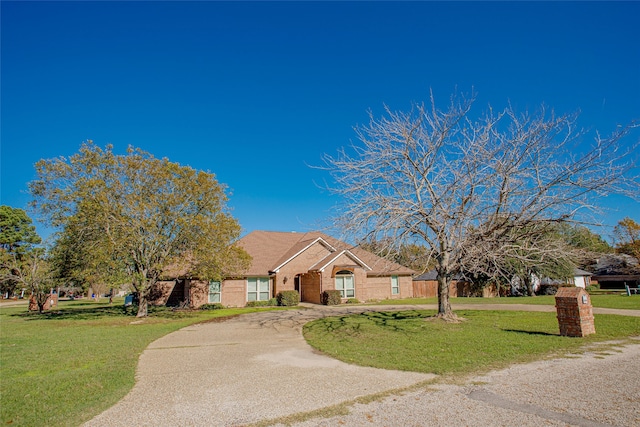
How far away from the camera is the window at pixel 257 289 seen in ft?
89.7

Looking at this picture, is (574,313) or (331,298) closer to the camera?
(574,313)

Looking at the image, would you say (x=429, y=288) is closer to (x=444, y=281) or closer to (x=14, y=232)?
(x=444, y=281)

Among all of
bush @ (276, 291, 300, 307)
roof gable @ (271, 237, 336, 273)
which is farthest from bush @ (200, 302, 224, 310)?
roof gable @ (271, 237, 336, 273)

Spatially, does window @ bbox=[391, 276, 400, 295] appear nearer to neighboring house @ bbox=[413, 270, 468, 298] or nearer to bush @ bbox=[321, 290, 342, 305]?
neighboring house @ bbox=[413, 270, 468, 298]

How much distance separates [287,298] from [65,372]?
61.7 feet

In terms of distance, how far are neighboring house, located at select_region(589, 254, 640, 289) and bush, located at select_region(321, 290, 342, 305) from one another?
32430 millimetres

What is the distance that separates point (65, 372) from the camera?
777 cm

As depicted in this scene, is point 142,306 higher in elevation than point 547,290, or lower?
higher

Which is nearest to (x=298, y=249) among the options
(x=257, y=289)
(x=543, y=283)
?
(x=257, y=289)

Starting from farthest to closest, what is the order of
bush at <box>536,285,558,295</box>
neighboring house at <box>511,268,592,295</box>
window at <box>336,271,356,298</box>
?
bush at <box>536,285,558,295</box>, neighboring house at <box>511,268,592,295</box>, window at <box>336,271,356,298</box>

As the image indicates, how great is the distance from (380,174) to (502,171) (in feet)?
12.7

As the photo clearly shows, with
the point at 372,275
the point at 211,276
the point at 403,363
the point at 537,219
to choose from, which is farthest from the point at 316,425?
the point at 372,275

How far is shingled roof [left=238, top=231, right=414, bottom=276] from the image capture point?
28.2 metres

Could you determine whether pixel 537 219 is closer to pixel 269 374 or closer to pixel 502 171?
pixel 502 171
